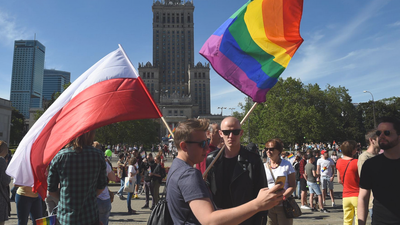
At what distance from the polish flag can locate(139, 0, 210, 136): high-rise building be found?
394 ft

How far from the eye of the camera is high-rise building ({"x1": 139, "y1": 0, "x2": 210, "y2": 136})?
127188 mm

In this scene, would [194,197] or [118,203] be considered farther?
[118,203]

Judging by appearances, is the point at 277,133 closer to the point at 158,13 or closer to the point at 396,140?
the point at 396,140

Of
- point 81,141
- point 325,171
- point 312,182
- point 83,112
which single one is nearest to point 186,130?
point 81,141

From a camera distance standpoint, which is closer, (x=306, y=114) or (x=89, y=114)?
(x=89, y=114)

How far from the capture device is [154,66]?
129m

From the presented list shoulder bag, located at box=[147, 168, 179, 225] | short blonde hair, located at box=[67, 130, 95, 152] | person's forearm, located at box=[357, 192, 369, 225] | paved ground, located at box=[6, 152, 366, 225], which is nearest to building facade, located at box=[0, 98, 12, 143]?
paved ground, located at box=[6, 152, 366, 225]

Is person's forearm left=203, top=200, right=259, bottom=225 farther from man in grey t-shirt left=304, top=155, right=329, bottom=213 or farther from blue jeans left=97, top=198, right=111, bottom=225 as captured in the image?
man in grey t-shirt left=304, top=155, right=329, bottom=213

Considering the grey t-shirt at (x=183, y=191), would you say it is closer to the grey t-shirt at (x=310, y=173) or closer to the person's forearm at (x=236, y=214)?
the person's forearm at (x=236, y=214)

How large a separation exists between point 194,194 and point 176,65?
13204cm

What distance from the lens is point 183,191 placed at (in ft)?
6.80

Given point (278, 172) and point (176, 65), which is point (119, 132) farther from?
point (176, 65)

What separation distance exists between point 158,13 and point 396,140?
13585 centimetres

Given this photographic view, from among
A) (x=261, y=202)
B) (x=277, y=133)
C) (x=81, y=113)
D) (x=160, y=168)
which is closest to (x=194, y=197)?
(x=261, y=202)
